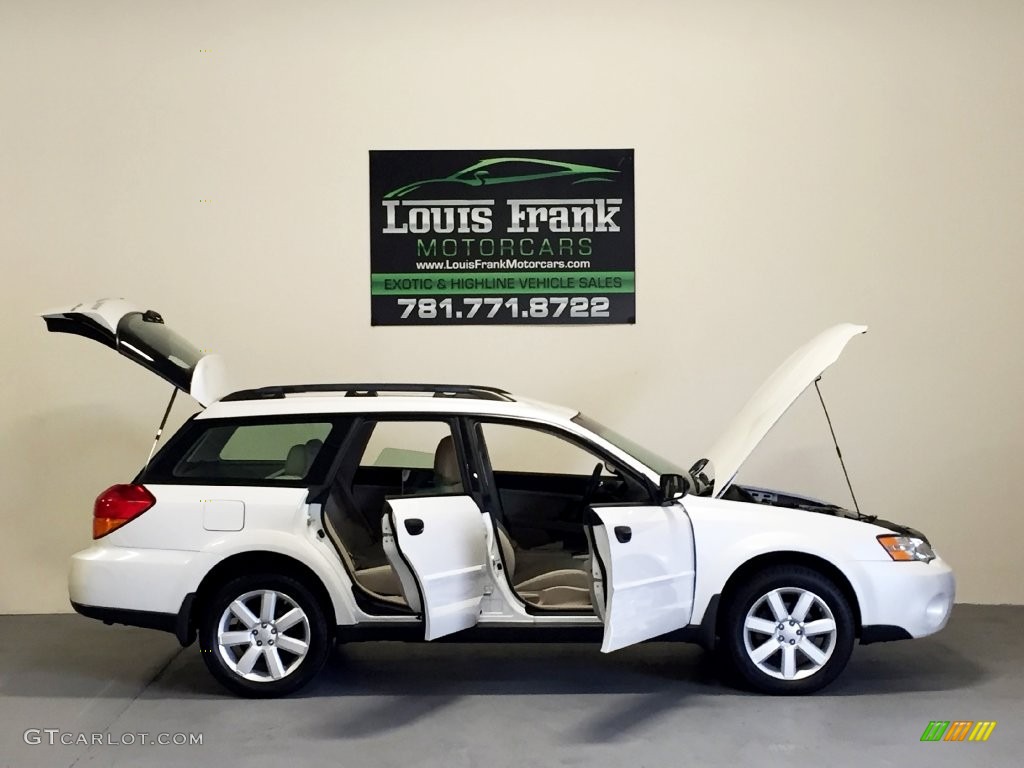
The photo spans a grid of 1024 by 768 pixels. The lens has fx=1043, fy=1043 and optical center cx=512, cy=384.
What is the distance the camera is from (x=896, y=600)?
4711mm

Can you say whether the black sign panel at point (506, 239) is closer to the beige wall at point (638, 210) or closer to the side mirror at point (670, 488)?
the beige wall at point (638, 210)

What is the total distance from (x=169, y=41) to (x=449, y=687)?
4553 mm

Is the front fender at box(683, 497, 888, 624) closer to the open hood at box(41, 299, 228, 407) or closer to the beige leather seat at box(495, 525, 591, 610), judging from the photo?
the beige leather seat at box(495, 525, 591, 610)

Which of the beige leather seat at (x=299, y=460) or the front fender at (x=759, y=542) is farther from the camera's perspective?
the beige leather seat at (x=299, y=460)

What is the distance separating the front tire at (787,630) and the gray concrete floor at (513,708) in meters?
0.11

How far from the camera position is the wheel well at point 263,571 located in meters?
4.72

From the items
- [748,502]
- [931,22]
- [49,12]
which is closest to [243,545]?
[748,502]

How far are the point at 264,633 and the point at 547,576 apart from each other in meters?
1.36

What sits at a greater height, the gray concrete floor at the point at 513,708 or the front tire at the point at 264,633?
the front tire at the point at 264,633

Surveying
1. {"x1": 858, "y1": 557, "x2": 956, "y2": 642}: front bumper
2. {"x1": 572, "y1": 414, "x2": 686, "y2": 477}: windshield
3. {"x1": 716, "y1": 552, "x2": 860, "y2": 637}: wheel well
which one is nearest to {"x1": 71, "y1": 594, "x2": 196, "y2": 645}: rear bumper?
{"x1": 572, "y1": 414, "x2": 686, "y2": 477}: windshield

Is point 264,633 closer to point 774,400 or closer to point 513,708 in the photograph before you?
point 513,708

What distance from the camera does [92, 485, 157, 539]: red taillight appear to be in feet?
15.5

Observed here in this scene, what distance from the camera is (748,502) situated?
16.0 ft

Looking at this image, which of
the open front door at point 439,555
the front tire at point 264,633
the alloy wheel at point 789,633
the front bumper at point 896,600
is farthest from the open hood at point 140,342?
the front bumper at point 896,600
